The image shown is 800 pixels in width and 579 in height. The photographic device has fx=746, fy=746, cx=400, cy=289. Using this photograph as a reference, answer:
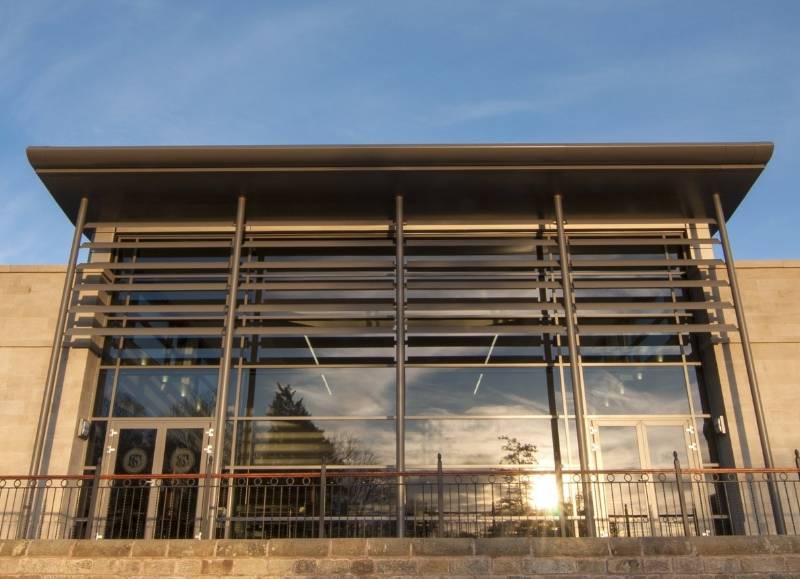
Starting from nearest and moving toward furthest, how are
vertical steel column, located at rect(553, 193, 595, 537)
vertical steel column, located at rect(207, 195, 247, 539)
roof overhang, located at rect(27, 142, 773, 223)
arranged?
1. vertical steel column, located at rect(553, 193, 595, 537)
2. vertical steel column, located at rect(207, 195, 247, 539)
3. roof overhang, located at rect(27, 142, 773, 223)

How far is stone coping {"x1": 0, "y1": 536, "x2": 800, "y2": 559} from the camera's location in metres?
9.69

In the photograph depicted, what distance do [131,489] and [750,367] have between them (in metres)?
11.4

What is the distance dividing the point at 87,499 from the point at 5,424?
217cm

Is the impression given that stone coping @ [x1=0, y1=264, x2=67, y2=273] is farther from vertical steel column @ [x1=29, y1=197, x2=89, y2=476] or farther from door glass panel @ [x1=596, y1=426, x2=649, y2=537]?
door glass panel @ [x1=596, y1=426, x2=649, y2=537]

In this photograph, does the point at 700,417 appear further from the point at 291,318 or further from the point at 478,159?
the point at 291,318

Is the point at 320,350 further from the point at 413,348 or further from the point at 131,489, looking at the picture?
the point at 131,489

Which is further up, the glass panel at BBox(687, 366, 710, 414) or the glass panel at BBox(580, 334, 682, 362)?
the glass panel at BBox(580, 334, 682, 362)

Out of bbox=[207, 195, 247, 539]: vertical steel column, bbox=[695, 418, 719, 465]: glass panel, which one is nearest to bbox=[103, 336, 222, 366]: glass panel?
bbox=[207, 195, 247, 539]: vertical steel column

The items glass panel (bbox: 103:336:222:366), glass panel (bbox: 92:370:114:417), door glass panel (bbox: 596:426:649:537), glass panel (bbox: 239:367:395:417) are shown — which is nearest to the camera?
door glass panel (bbox: 596:426:649:537)

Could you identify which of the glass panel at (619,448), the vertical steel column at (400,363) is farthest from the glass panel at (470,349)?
the glass panel at (619,448)

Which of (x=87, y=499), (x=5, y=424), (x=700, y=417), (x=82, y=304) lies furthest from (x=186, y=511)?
(x=700, y=417)

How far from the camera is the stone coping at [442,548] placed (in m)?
9.69

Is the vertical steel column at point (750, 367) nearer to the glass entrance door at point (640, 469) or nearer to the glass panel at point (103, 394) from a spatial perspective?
the glass entrance door at point (640, 469)

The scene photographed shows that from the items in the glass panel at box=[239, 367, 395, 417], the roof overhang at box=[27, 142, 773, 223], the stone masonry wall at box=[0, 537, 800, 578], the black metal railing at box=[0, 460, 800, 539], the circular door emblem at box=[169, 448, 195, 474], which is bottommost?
the stone masonry wall at box=[0, 537, 800, 578]
